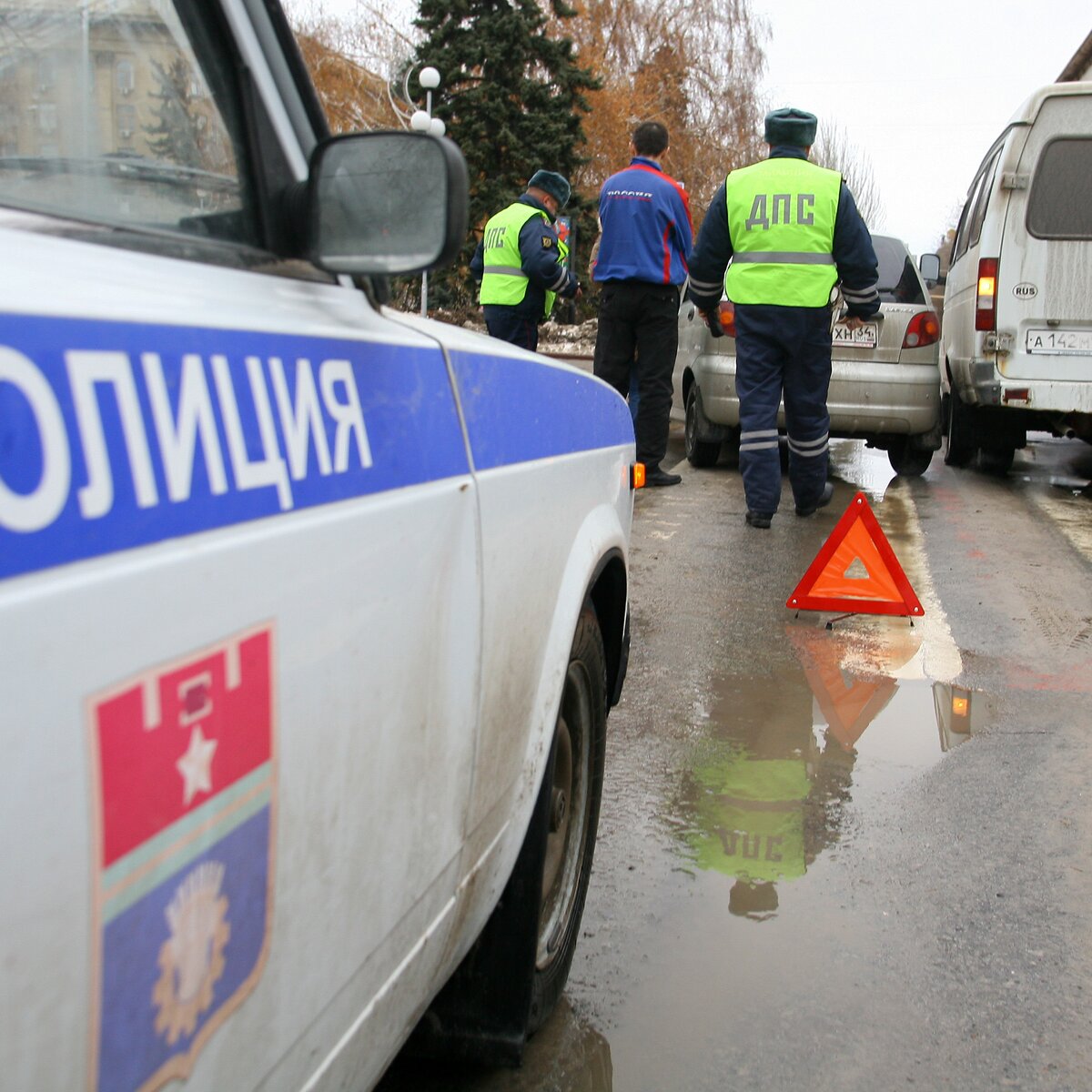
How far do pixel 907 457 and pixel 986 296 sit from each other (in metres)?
1.47

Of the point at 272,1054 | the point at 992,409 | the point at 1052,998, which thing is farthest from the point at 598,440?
the point at 992,409

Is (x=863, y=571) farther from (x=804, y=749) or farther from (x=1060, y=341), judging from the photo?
(x=1060, y=341)

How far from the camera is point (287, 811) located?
4.15 feet

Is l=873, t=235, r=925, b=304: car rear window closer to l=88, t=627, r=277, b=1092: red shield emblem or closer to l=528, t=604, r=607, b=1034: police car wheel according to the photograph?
l=528, t=604, r=607, b=1034: police car wheel

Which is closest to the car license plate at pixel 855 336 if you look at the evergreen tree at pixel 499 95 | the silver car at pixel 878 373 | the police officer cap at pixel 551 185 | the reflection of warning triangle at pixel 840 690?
the silver car at pixel 878 373

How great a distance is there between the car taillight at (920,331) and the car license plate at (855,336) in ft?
0.76

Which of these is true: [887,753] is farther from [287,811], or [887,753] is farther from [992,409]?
Answer: [992,409]

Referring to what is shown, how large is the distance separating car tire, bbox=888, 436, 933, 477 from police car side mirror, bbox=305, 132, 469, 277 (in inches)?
336

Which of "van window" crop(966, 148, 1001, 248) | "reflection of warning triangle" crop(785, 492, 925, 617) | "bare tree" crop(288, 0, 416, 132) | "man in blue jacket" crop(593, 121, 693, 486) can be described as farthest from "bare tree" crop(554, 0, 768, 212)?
"reflection of warning triangle" crop(785, 492, 925, 617)

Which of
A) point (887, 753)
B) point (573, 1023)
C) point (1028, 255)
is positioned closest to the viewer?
point (573, 1023)

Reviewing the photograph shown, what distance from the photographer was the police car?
97 cm

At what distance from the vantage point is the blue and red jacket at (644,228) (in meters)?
7.88

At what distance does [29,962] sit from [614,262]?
24.2 feet

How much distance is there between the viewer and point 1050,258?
8617 mm
